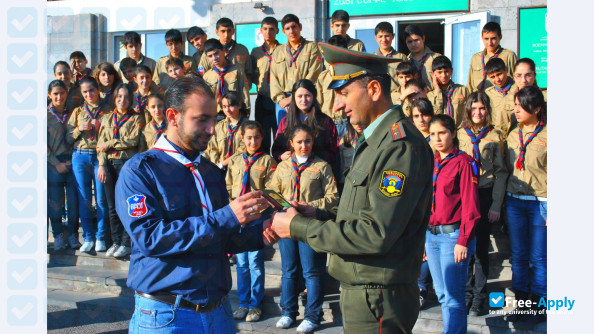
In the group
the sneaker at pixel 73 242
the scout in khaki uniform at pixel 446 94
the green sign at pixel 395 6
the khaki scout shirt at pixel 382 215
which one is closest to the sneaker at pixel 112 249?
the sneaker at pixel 73 242

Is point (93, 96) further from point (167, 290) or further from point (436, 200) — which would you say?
point (167, 290)

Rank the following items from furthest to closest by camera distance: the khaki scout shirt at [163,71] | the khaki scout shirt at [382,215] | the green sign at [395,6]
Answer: the green sign at [395,6] < the khaki scout shirt at [163,71] < the khaki scout shirt at [382,215]

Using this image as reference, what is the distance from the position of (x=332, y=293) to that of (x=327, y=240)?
367cm

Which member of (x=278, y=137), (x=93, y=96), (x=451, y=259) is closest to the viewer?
(x=451, y=259)

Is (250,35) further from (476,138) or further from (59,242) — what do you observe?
(476,138)

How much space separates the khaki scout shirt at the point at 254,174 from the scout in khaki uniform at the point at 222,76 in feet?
5.00

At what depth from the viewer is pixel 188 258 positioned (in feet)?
9.56

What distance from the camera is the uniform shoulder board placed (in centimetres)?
291

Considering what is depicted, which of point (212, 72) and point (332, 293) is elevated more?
point (212, 72)

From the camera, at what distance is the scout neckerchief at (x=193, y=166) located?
2984 mm

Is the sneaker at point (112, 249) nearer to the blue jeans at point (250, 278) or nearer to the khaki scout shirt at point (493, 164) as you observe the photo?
the blue jeans at point (250, 278)

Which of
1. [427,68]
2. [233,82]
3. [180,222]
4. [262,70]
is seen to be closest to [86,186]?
[233,82]

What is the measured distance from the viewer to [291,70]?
785 centimetres

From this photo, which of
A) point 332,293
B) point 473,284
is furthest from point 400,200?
point 332,293
